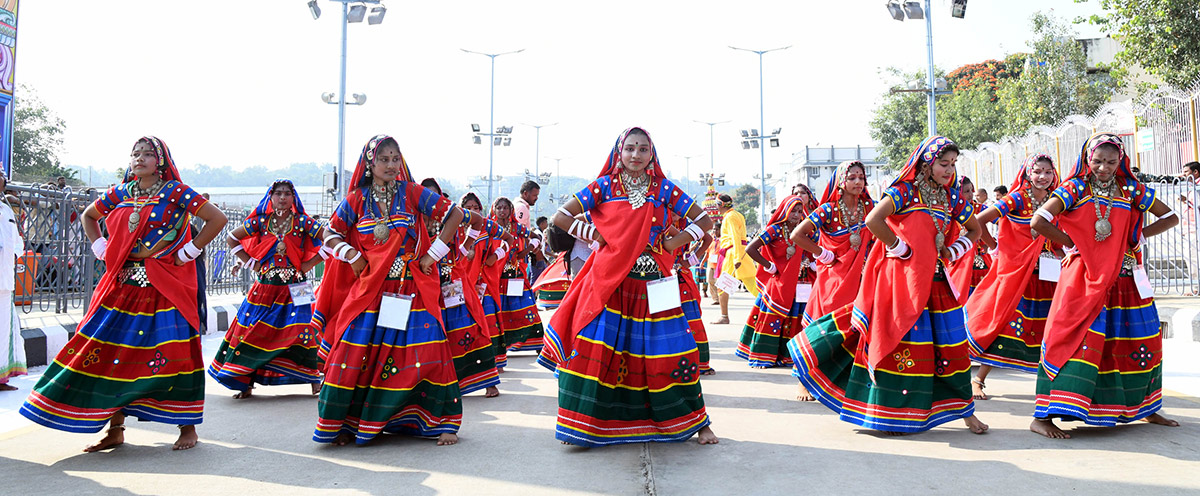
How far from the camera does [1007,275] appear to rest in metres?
6.78

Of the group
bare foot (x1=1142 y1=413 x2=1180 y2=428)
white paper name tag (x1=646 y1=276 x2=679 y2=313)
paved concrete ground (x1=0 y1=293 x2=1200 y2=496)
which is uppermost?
white paper name tag (x1=646 y1=276 x2=679 y2=313)

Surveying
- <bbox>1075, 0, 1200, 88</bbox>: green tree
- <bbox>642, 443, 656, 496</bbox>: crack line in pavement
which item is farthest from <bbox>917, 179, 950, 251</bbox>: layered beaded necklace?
<bbox>1075, 0, 1200, 88</bbox>: green tree

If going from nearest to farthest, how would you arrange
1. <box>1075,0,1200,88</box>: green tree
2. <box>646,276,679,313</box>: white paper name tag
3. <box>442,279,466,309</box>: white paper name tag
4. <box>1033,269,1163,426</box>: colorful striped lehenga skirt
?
<box>646,276,679,313</box>: white paper name tag
<box>1033,269,1163,426</box>: colorful striped lehenga skirt
<box>442,279,466,309</box>: white paper name tag
<box>1075,0,1200,88</box>: green tree

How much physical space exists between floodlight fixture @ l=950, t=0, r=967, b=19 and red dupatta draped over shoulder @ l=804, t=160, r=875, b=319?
484 inches

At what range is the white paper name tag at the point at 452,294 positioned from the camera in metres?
6.90

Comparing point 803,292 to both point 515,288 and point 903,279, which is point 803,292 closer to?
point 903,279

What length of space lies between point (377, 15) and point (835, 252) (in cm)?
1354

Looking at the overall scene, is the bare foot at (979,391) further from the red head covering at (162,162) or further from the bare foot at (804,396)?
the red head covering at (162,162)

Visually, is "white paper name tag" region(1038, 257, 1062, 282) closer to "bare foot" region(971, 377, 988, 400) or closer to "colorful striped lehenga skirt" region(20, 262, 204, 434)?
"bare foot" region(971, 377, 988, 400)

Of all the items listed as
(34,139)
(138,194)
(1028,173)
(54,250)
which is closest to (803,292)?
(1028,173)

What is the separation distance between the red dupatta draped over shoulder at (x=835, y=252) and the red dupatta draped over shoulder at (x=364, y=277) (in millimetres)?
3139

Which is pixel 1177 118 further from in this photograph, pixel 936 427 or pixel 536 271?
pixel 936 427

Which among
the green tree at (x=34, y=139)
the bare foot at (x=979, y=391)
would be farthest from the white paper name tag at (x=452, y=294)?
the green tree at (x=34, y=139)

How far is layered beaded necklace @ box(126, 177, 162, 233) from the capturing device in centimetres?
516
